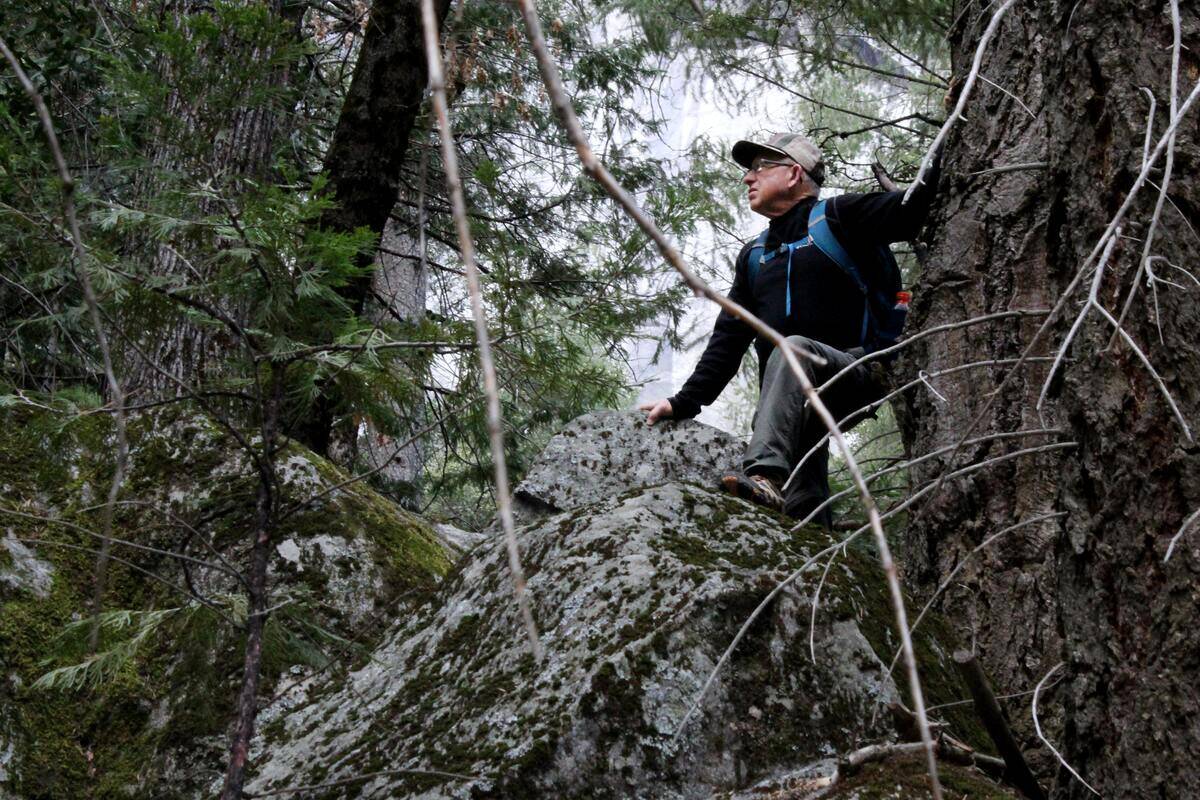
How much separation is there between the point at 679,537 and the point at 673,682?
552mm

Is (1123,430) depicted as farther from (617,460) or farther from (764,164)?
(617,460)

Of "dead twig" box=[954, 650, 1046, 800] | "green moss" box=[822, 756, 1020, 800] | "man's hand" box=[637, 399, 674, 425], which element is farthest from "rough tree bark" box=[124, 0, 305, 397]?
"dead twig" box=[954, 650, 1046, 800]

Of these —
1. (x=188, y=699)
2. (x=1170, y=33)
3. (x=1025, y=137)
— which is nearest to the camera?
(x=1170, y=33)

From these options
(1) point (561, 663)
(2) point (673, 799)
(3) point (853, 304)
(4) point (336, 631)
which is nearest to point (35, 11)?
(4) point (336, 631)

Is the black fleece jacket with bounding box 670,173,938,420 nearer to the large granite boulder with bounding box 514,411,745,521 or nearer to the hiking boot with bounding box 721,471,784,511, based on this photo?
the large granite boulder with bounding box 514,411,745,521

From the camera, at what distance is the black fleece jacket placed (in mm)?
3760

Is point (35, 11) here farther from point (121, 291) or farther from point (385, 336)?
point (385, 336)

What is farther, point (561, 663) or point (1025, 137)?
point (1025, 137)

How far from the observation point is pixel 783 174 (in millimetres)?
4355

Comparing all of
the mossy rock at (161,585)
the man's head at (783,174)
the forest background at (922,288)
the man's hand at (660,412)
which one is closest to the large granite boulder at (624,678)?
the mossy rock at (161,585)

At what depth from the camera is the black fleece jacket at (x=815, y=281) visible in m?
3.76

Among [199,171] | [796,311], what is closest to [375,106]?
[199,171]

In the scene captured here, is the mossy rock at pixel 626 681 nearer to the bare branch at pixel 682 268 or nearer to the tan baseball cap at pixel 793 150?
the bare branch at pixel 682 268

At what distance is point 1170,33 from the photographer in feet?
5.85
